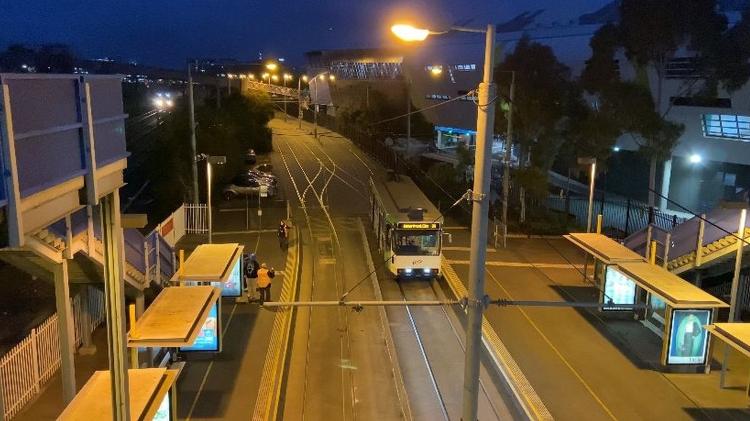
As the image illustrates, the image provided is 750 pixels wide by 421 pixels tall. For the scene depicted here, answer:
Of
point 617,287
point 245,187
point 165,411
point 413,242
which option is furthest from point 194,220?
point 165,411

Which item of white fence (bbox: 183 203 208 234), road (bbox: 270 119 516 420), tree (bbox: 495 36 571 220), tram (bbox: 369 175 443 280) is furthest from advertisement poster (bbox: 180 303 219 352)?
tree (bbox: 495 36 571 220)

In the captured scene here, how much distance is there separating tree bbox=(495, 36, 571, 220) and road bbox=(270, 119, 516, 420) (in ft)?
37.2

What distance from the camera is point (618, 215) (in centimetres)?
3594

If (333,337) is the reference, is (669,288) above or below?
above

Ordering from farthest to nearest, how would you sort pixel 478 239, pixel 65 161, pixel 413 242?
pixel 413 242 → pixel 478 239 → pixel 65 161

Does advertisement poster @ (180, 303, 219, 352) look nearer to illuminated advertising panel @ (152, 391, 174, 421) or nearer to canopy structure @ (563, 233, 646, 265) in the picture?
illuminated advertising panel @ (152, 391, 174, 421)

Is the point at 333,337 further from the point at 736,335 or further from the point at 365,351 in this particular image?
the point at 736,335

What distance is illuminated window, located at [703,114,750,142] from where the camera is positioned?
35312mm

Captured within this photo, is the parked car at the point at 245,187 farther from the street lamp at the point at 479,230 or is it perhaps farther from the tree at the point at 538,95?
the street lamp at the point at 479,230

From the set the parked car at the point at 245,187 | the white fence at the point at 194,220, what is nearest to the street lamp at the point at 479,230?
the white fence at the point at 194,220

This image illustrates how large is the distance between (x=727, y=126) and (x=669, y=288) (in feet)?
79.9

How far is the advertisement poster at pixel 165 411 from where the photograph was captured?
1034 cm

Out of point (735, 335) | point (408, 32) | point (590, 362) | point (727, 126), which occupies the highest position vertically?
point (408, 32)

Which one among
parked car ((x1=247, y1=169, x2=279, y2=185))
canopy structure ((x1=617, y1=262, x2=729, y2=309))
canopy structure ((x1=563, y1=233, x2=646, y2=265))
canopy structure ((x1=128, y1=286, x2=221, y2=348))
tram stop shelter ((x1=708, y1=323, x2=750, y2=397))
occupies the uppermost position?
canopy structure ((x1=128, y1=286, x2=221, y2=348))
